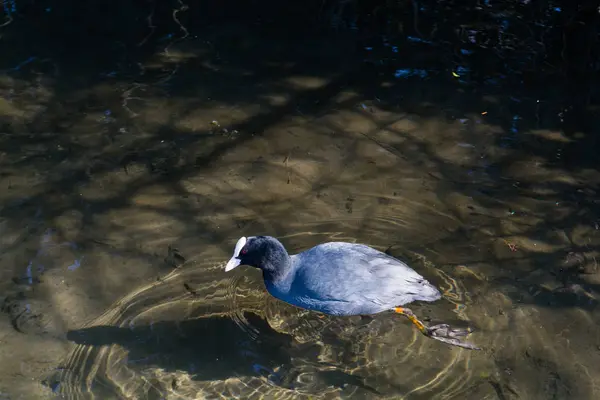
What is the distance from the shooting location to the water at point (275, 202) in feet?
12.4

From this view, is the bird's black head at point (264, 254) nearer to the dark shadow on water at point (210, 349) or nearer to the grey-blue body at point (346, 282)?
the grey-blue body at point (346, 282)

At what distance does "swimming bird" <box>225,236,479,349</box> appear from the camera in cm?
376

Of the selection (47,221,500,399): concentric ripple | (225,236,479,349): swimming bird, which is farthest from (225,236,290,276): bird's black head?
(47,221,500,399): concentric ripple

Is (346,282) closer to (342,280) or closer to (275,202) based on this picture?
(342,280)

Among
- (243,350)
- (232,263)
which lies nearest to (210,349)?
(243,350)

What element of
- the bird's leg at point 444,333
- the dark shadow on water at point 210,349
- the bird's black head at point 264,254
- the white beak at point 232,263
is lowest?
the dark shadow on water at point 210,349

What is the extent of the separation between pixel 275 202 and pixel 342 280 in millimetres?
1252

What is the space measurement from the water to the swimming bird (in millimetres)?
267

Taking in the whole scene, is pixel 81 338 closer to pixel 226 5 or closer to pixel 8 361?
pixel 8 361

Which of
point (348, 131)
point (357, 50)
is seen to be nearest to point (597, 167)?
point (348, 131)

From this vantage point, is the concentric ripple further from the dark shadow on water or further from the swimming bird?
the swimming bird

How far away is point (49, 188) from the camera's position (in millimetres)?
4875

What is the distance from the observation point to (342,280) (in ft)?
12.3

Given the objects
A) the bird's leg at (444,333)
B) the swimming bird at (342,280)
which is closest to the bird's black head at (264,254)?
the swimming bird at (342,280)
